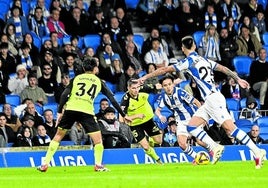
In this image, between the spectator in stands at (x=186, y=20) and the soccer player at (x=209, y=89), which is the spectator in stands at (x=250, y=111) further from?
the soccer player at (x=209, y=89)

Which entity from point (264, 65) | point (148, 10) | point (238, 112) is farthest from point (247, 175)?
point (148, 10)

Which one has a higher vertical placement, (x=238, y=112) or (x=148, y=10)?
(x=148, y=10)

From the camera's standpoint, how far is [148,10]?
30.8 meters

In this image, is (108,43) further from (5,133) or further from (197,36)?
(5,133)

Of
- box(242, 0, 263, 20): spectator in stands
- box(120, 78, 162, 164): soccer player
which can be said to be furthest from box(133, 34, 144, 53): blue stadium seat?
box(120, 78, 162, 164): soccer player

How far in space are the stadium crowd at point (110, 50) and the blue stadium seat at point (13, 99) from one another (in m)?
0.04

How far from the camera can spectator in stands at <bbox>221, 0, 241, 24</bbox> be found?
103ft

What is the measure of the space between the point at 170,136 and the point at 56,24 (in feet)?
17.7

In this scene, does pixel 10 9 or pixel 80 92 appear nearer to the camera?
pixel 80 92

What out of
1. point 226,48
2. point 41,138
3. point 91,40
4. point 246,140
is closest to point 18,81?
point 41,138

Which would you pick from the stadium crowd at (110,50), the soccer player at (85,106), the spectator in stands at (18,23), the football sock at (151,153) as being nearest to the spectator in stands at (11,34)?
the stadium crowd at (110,50)

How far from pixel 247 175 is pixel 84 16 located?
523 inches

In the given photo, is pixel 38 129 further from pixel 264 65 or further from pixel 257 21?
pixel 257 21

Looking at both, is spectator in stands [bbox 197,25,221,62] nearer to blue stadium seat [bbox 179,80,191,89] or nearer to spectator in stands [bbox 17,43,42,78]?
blue stadium seat [bbox 179,80,191,89]
